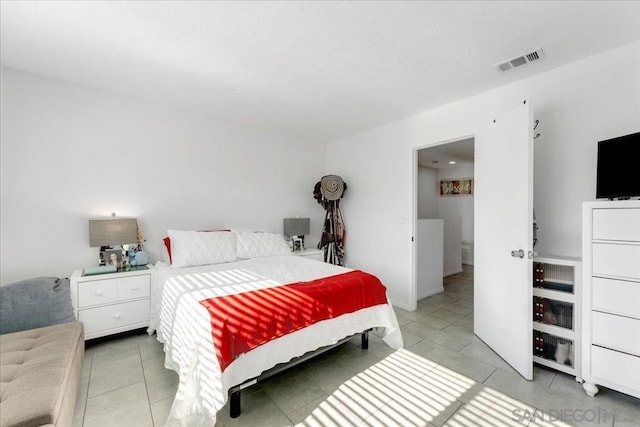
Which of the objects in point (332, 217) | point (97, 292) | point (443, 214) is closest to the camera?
point (97, 292)

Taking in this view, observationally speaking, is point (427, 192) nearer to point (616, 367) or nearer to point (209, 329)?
point (616, 367)

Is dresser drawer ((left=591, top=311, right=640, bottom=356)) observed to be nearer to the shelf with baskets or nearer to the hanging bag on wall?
the shelf with baskets

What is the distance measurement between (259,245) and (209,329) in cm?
188

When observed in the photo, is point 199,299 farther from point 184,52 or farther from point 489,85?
point 489,85

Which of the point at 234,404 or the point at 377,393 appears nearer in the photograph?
the point at 234,404

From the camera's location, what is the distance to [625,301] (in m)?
1.77

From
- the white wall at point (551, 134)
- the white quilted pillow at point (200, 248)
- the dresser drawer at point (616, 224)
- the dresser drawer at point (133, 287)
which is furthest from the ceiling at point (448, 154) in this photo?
the dresser drawer at point (133, 287)

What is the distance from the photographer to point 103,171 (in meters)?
2.95

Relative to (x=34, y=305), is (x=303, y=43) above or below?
above

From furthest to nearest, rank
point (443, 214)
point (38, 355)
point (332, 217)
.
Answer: point (443, 214), point (332, 217), point (38, 355)

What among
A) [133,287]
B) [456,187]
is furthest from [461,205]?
[133,287]

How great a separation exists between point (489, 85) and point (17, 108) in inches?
181

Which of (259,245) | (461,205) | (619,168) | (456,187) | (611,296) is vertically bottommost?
(611,296)

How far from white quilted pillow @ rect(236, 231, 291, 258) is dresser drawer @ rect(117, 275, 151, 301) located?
3.27ft
